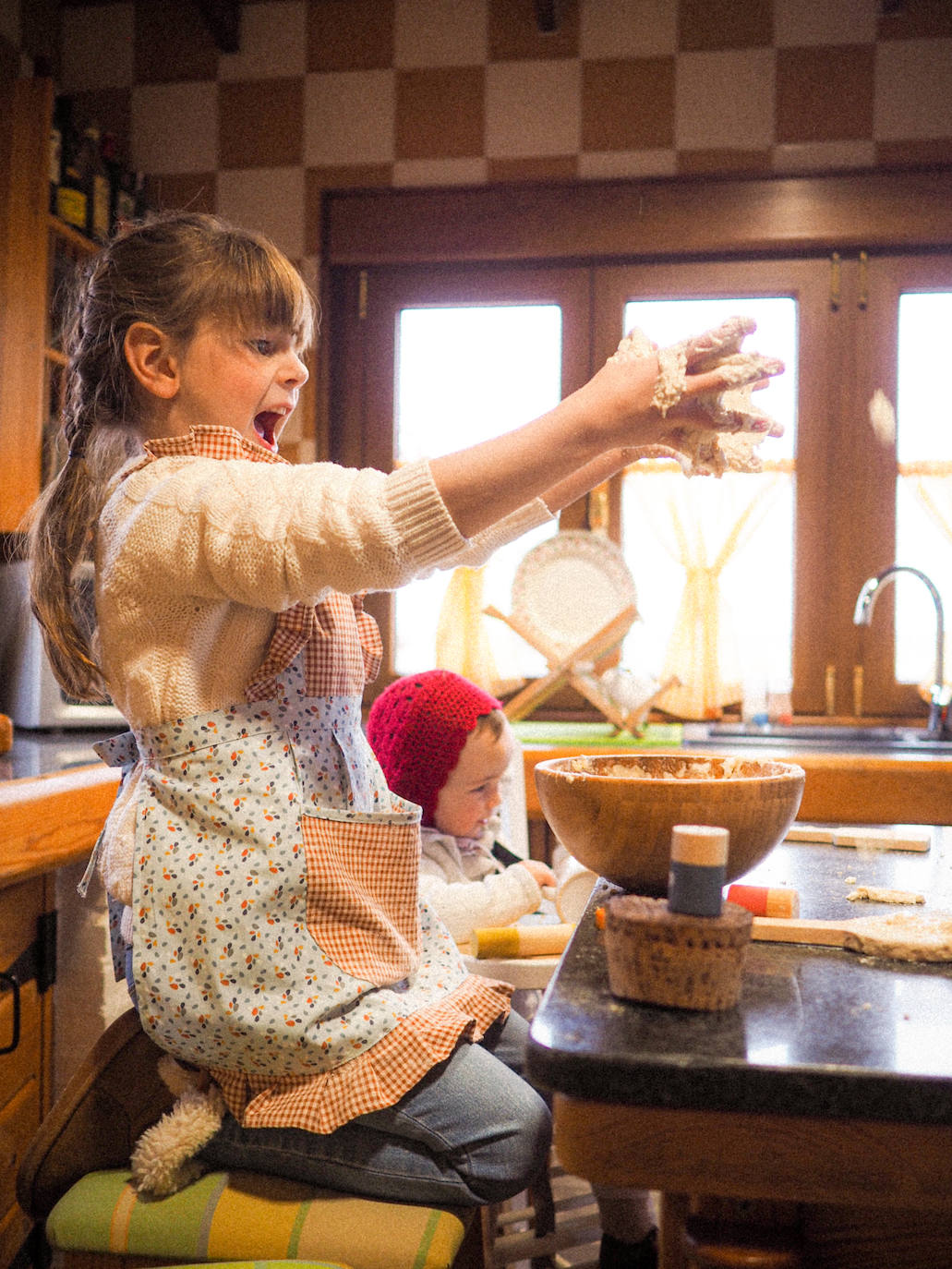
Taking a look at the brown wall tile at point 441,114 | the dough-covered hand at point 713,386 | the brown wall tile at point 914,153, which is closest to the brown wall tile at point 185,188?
the brown wall tile at point 441,114

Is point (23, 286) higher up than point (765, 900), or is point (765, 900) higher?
point (23, 286)

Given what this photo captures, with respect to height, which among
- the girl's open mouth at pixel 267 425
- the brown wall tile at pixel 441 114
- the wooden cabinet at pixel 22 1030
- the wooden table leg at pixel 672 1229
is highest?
the brown wall tile at pixel 441 114

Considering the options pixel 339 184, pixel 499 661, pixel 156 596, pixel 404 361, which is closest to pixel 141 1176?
pixel 156 596

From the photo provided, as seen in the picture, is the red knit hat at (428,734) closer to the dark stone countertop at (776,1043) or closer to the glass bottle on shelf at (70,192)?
the dark stone countertop at (776,1043)

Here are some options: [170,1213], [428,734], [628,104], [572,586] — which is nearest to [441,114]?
[628,104]

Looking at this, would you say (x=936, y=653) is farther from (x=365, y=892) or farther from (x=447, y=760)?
(x=365, y=892)

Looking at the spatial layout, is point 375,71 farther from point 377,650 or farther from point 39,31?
point 377,650

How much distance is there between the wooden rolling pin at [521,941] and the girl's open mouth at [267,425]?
0.50 m

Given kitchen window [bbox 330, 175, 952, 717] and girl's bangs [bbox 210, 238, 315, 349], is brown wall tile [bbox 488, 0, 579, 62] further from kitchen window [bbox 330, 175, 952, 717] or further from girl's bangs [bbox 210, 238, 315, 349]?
girl's bangs [bbox 210, 238, 315, 349]

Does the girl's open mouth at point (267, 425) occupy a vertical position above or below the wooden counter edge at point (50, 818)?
above

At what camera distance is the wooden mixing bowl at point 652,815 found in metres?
0.75

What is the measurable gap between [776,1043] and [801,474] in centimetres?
240

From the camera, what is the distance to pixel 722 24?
2.76m

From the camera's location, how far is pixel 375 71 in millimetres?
2895
